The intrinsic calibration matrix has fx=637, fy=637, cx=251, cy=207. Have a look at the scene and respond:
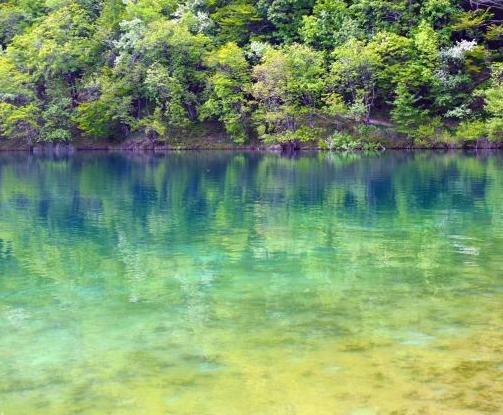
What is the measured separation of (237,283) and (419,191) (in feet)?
43.3

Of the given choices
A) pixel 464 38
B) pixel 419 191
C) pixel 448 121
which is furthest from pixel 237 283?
pixel 464 38

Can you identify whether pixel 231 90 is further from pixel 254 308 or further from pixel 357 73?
pixel 254 308

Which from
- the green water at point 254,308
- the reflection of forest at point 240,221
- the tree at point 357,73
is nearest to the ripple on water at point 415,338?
the green water at point 254,308

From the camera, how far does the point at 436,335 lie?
269 inches

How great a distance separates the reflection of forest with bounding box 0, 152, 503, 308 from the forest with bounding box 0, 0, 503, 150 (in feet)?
53.9

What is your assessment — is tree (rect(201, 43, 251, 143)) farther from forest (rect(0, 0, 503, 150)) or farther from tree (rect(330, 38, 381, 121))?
tree (rect(330, 38, 381, 121))

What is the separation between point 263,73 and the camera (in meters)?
47.1

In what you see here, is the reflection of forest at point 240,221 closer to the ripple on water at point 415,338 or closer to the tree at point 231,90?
the ripple on water at point 415,338

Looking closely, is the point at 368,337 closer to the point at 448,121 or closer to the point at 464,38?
the point at 448,121

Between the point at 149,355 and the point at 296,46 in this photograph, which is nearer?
the point at 149,355

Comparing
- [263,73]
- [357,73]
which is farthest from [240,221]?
[263,73]

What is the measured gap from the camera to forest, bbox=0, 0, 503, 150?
149 feet

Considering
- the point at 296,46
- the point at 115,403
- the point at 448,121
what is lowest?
the point at 115,403

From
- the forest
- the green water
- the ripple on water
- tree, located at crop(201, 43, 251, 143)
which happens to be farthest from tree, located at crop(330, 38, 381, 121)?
the ripple on water
